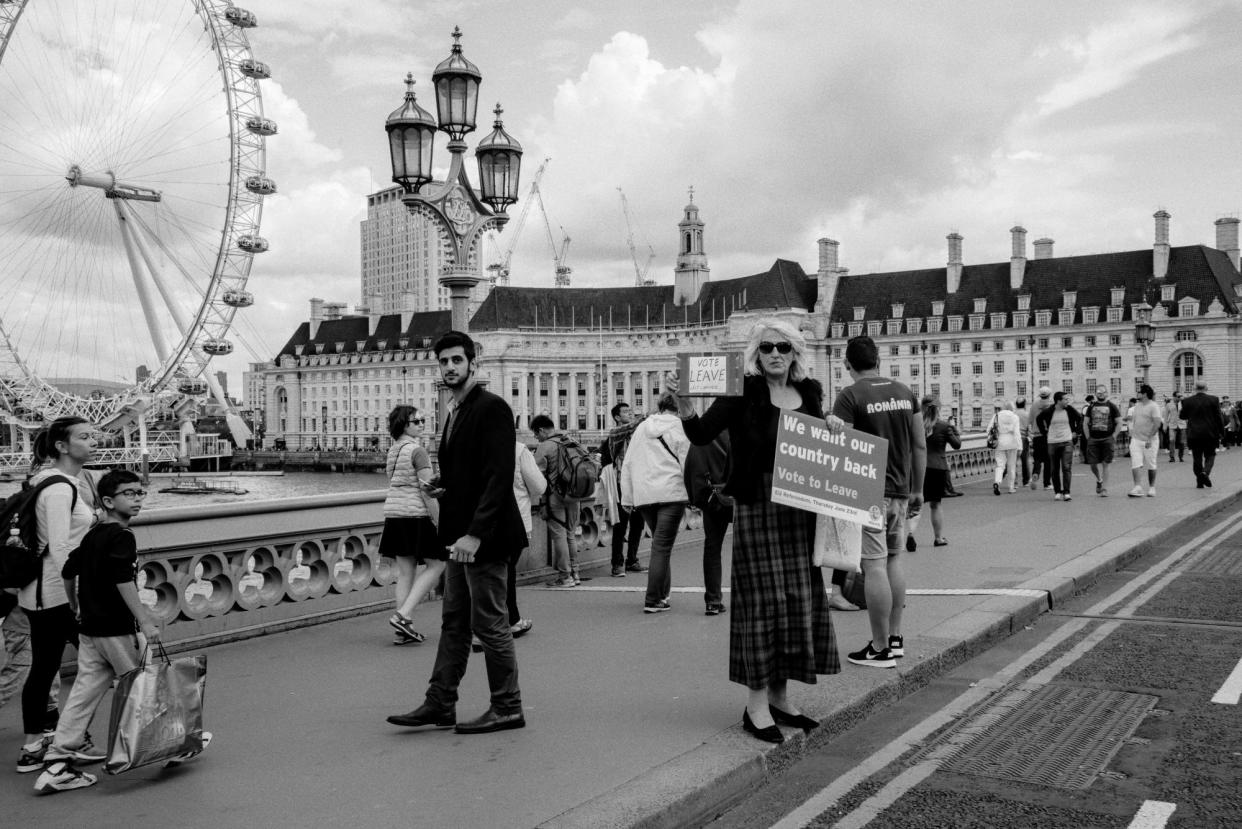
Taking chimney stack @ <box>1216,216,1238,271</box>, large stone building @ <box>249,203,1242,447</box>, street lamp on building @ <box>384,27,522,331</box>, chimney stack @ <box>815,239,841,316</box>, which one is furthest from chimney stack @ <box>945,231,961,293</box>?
street lamp on building @ <box>384,27,522,331</box>

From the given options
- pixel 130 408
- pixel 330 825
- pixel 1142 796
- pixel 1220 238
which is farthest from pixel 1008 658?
pixel 1220 238

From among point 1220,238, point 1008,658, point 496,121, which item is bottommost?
point 1008,658

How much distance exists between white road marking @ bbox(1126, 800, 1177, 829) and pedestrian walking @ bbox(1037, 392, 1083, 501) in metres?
15.3

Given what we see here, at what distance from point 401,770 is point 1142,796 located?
11.6 ft

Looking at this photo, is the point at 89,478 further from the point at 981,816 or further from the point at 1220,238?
the point at 1220,238

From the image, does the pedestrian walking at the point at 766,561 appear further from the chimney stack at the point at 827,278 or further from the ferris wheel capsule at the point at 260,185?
the chimney stack at the point at 827,278

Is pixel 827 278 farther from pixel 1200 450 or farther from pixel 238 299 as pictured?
pixel 1200 450

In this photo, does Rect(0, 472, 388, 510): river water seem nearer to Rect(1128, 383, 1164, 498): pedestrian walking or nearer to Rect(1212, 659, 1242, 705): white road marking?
Rect(1128, 383, 1164, 498): pedestrian walking

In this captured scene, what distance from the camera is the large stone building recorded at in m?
105

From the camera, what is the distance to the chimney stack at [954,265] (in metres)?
119

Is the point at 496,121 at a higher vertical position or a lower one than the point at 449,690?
higher

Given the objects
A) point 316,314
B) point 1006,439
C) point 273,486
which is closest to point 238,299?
point 1006,439

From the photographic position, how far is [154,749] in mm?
5023

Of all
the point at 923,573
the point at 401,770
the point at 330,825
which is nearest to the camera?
the point at 330,825
